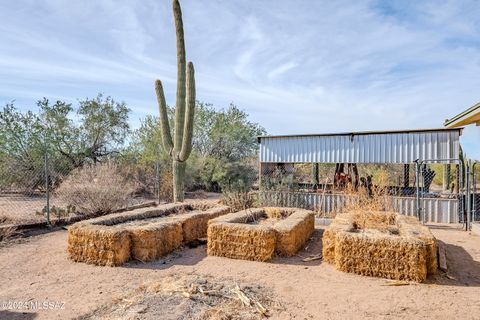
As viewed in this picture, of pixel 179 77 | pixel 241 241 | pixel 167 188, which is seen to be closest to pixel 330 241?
pixel 241 241

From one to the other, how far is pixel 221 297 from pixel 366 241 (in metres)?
2.56

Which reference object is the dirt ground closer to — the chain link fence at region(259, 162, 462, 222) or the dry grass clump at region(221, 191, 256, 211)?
the chain link fence at region(259, 162, 462, 222)

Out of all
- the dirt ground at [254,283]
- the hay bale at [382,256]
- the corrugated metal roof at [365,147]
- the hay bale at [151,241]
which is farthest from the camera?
the corrugated metal roof at [365,147]

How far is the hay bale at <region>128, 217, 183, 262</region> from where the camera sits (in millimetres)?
6168

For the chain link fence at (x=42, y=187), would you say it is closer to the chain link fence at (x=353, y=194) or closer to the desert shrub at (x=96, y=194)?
the desert shrub at (x=96, y=194)

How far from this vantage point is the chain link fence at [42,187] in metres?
10.7

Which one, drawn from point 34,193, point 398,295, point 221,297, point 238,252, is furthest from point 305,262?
point 34,193

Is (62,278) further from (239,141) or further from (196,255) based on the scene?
(239,141)

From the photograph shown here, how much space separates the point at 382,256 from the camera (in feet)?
17.5

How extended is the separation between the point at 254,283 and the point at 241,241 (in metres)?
1.33

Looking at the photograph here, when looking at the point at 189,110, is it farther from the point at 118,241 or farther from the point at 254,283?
the point at 254,283

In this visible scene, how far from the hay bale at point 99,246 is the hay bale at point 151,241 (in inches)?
5.4

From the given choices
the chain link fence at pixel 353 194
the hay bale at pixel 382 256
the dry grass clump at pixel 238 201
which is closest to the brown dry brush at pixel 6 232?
the dry grass clump at pixel 238 201

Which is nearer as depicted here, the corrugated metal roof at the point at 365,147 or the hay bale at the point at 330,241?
the hay bale at the point at 330,241
